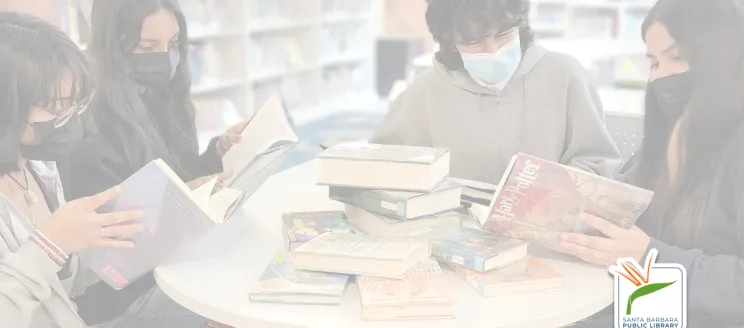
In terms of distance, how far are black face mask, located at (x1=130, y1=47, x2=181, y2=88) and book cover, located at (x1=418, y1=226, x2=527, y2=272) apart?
0.68 m

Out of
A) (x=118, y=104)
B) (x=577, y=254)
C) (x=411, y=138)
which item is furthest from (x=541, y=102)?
(x=118, y=104)

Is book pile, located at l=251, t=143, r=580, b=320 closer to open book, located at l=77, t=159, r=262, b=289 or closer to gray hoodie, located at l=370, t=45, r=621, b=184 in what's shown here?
open book, located at l=77, t=159, r=262, b=289

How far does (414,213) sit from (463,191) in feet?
0.61

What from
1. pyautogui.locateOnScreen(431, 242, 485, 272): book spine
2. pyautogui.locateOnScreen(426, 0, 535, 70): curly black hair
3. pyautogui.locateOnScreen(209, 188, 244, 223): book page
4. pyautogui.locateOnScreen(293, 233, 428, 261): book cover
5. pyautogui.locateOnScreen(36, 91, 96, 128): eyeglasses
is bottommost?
pyautogui.locateOnScreen(431, 242, 485, 272): book spine

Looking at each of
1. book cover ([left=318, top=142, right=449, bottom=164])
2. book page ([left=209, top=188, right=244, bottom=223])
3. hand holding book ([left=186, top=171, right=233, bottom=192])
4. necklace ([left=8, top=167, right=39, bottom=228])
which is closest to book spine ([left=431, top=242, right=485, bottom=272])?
book cover ([left=318, top=142, right=449, bottom=164])

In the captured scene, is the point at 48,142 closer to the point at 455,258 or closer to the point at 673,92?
the point at 455,258

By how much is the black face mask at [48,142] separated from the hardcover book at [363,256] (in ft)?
1.39

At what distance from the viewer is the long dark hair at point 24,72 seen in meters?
1.13

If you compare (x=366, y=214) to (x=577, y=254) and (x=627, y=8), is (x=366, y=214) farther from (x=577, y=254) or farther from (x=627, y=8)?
(x=627, y=8)

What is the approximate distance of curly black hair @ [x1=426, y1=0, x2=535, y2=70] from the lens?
138 cm

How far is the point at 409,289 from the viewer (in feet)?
3.21

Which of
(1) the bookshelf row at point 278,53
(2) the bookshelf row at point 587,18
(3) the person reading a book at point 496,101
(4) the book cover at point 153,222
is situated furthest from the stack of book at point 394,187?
(2) the bookshelf row at point 587,18

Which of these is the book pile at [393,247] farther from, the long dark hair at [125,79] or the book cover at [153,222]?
the long dark hair at [125,79]

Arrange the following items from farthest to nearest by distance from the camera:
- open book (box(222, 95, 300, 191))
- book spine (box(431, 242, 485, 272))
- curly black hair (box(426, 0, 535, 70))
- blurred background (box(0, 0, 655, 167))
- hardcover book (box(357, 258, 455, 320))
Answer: blurred background (box(0, 0, 655, 167))
curly black hair (box(426, 0, 535, 70))
open book (box(222, 95, 300, 191))
book spine (box(431, 242, 485, 272))
hardcover book (box(357, 258, 455, 320))
